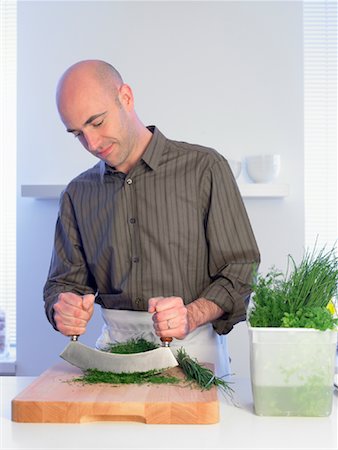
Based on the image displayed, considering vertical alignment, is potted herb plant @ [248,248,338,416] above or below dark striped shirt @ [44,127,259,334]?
below

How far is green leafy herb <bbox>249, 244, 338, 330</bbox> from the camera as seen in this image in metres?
1.60

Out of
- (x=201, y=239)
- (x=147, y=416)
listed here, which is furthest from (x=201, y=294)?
(x=147, y=416)

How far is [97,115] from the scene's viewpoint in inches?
84.7

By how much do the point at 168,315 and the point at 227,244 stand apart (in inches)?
19.3

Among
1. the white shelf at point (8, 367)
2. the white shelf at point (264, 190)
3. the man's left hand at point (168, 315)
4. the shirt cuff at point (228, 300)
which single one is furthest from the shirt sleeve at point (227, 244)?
the white shelf at point (8, 367)

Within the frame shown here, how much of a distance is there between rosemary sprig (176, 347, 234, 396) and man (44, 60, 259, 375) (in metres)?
0.30

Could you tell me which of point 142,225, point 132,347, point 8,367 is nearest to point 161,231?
point 142,225

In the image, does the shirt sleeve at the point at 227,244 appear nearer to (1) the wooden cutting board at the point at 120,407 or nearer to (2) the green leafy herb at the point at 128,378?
(2) the green leafy herb at the point at 128,378

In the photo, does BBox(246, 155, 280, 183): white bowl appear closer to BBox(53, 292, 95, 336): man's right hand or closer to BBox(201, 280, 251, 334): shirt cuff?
BBox(201, 280, 251, 334): shirt cuff

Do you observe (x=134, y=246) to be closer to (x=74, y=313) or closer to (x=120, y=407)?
(x=74, y=313)

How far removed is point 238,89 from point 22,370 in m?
1.68

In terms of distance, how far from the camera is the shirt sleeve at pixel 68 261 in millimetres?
2439

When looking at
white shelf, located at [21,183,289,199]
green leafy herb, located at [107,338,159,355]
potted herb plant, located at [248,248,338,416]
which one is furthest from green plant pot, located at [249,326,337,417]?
white shelf, located at [21,183,289,199]

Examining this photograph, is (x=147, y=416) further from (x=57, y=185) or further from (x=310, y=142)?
(x=310, y=142)
